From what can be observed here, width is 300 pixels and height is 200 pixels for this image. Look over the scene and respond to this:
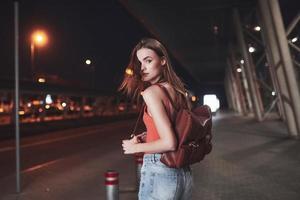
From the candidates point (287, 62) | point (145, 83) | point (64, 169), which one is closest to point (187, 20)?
point (287, 62)

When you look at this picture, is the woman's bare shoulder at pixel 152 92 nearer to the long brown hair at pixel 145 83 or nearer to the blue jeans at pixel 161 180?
the long brown hair at pixel 145 83

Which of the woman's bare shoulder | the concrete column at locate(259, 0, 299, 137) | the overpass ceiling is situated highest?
the overpass ceiling

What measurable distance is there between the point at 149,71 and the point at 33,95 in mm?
28654

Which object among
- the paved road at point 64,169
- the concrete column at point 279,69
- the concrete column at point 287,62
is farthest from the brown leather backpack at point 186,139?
the concrete column at point 279,69

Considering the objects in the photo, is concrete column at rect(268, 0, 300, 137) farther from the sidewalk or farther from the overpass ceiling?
the overpass ceiling

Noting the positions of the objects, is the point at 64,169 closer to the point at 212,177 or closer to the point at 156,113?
the point at 212,177

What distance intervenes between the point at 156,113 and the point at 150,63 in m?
0.35

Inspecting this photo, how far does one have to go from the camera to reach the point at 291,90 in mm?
15000

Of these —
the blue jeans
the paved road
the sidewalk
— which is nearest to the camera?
the blue jeans

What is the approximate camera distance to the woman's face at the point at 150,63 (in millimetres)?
2672

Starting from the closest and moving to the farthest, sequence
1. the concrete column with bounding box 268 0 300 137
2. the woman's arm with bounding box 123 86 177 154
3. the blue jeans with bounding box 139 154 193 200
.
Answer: the woman's arm with bounding box 123 86 177 154 → the blue jeans with bounding box 139 154 193 200 → the concrete column with bounding box 268 0 300 137

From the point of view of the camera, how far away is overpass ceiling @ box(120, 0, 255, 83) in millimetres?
20109

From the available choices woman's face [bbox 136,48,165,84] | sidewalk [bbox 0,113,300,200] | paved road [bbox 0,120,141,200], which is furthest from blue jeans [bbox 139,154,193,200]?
paved road [bbox 0,120,141,200]

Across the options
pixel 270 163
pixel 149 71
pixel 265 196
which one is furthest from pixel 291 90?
pixel 149 71
